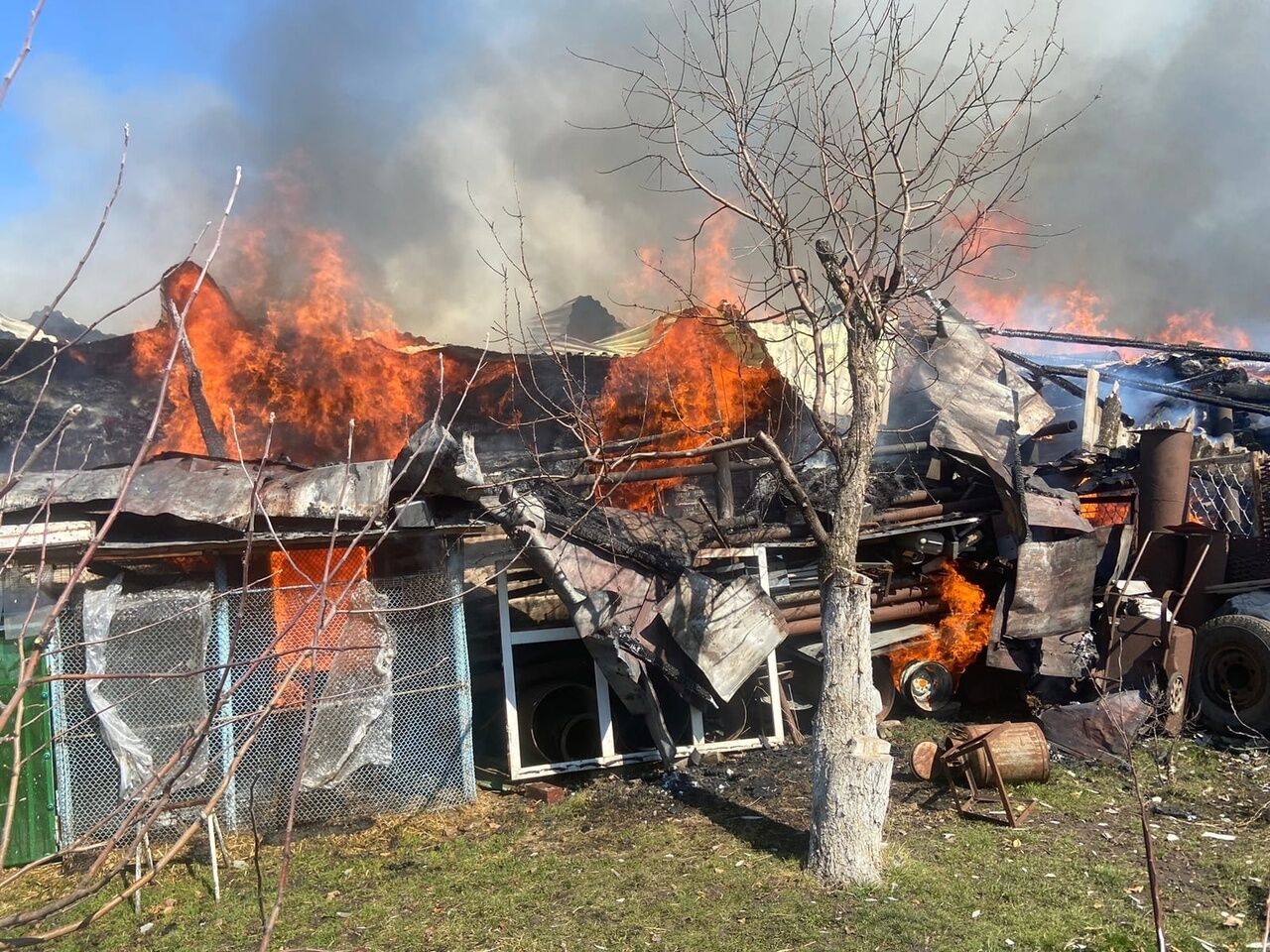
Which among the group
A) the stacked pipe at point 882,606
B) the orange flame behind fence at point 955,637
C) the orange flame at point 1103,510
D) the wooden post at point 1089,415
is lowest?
the orange flame behind fence at point 955,637

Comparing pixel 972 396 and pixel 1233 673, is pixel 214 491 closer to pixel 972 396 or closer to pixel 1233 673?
pixel 972 396

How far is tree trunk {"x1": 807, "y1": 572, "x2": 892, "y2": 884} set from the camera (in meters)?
5.91

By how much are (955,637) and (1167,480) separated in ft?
10.1

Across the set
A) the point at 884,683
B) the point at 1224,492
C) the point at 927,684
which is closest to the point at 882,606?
the point at 884,683

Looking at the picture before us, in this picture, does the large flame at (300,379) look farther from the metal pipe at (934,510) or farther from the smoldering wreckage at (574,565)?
the metal pipe at (934,510)

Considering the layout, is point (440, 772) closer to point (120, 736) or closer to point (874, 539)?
point (120, 736)

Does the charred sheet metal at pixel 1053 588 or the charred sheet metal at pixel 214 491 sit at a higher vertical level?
the charred sheet metal at pixel 214 491

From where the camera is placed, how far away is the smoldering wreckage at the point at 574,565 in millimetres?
7523

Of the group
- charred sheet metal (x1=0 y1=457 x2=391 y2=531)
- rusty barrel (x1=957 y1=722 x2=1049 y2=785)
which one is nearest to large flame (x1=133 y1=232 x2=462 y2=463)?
charred sheet metal (x1=0 y1=457 x2=391 y2=531)

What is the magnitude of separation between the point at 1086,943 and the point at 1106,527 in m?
6.54

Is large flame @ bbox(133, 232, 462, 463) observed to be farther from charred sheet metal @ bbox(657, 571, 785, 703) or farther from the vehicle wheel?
the vehicle wheel

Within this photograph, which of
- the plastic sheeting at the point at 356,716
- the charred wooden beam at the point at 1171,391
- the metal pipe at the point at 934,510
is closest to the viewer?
the plastic sheeting at the point at 356,716

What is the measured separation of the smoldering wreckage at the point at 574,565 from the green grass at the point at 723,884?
0.65m

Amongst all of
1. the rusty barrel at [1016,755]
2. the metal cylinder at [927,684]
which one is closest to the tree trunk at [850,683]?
the rusty barrel at [1016,755]
